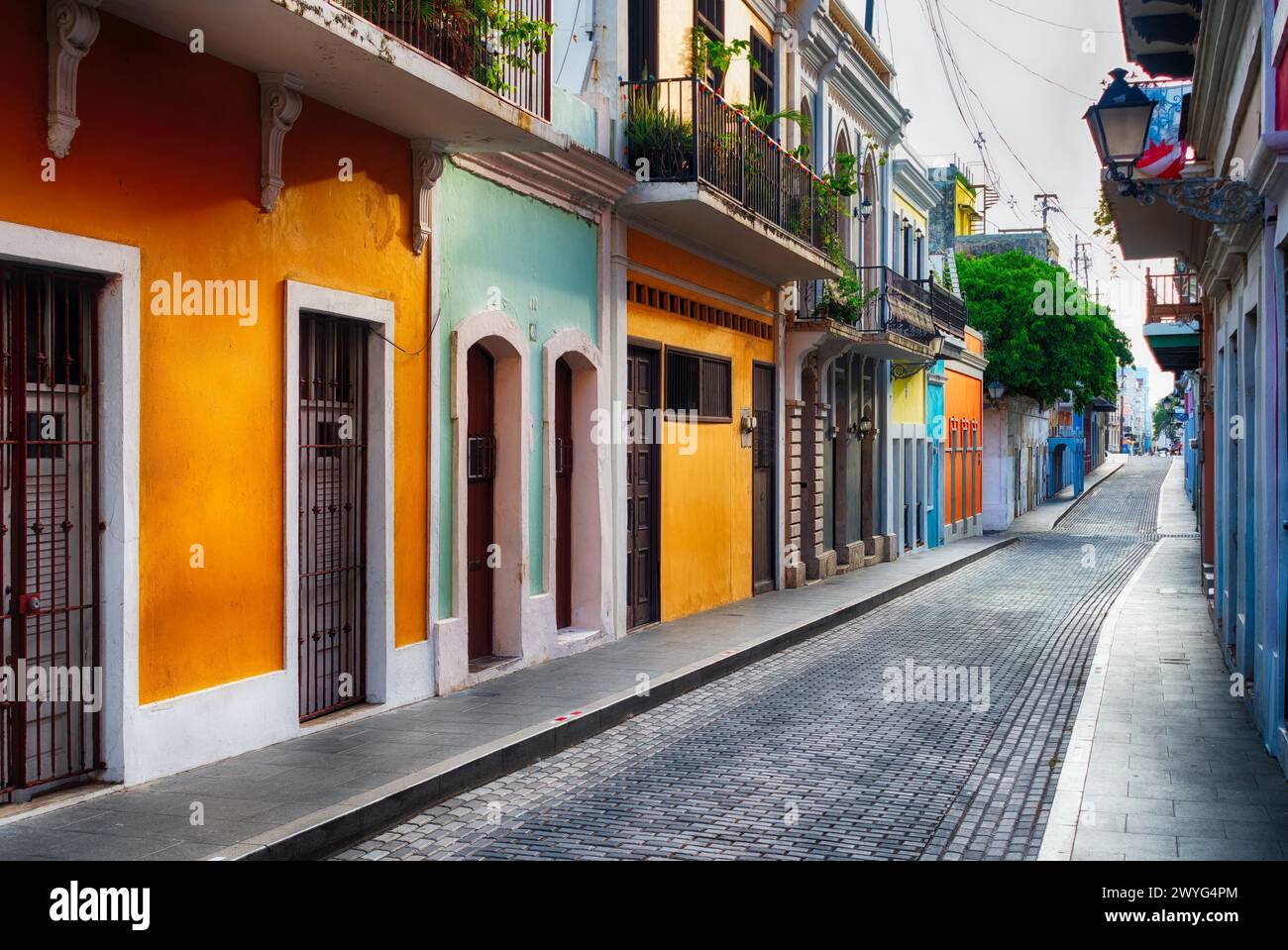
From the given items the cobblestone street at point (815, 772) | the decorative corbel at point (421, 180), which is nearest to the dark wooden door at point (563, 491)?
the cobblestone street at point (815, 772)

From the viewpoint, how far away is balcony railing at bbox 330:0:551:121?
26.6 ft

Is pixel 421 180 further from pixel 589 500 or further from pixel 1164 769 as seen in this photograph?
pixel 1164 769

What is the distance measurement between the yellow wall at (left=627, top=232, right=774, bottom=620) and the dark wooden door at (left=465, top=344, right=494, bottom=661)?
9.02ft

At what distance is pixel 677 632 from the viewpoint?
43.8ft

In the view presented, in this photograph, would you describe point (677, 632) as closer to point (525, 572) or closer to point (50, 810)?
point (525, 572)

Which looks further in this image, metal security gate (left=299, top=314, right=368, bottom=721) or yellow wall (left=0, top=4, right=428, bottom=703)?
metal security gate (left=299, top=314, right=368, bottom=721)

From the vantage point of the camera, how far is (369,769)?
7.11 meters

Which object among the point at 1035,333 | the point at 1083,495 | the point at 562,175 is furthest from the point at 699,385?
the point at 1083,495

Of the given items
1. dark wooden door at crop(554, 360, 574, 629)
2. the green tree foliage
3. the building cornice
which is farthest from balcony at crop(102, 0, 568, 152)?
the green tree foliage

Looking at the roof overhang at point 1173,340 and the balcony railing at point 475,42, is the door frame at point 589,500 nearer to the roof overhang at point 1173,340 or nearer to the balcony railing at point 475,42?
the balcony railing at point 475,42

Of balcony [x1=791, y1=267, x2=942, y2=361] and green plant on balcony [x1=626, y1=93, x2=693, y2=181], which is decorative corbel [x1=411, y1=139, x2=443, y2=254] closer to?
green plant on balcony [x1=626, y1=93, x2=693, y2=181]

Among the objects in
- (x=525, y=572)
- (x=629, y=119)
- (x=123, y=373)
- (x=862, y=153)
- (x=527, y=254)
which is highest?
(x=862, y=153)
